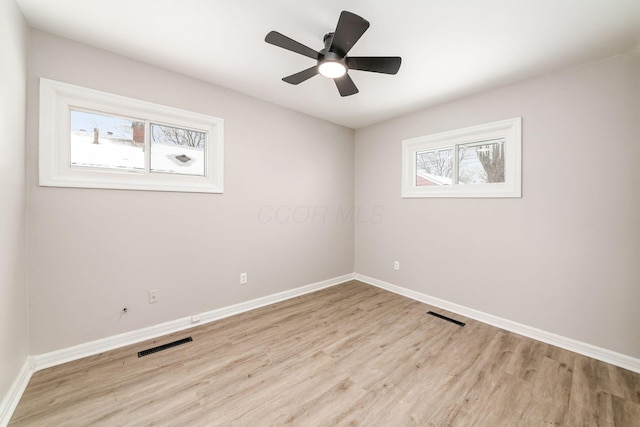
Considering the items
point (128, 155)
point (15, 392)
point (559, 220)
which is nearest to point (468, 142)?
point (559, 220)

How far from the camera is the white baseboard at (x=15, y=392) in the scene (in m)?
1.43

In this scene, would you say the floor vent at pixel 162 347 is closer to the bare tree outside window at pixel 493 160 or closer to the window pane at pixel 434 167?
the window pane at pixel 434 167

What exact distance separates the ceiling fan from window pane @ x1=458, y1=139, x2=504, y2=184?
1701 mm

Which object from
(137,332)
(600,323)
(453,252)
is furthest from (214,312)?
(600,323)

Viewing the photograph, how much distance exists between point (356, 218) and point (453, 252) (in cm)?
162

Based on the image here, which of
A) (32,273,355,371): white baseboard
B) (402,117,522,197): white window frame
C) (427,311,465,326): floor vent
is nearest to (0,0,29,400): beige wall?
(32,273,355,371): white baseboard

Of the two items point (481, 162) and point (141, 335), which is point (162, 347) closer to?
point (141, 335)

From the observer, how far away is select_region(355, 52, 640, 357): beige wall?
2029mm

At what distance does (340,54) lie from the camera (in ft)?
5.80

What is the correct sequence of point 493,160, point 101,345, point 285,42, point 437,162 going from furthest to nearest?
1. point 437,162
2. point 493,160
3. point 101,345
4. point 285,42

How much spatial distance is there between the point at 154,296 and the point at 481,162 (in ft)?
12.4

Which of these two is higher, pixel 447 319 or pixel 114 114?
pixel 114 114

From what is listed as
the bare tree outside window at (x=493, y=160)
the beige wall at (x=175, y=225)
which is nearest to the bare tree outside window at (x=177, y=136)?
the beige wall at (x=175, y=225)

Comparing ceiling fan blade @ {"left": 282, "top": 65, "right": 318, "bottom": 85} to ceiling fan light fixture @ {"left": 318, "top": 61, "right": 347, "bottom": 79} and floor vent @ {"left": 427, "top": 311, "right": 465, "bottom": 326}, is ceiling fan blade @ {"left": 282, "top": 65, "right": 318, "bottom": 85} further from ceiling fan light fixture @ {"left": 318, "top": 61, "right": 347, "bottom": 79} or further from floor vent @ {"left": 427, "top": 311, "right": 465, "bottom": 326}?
floor vent @ {"left": 427, "top": 311, "right": 465, "bottom": 326}
